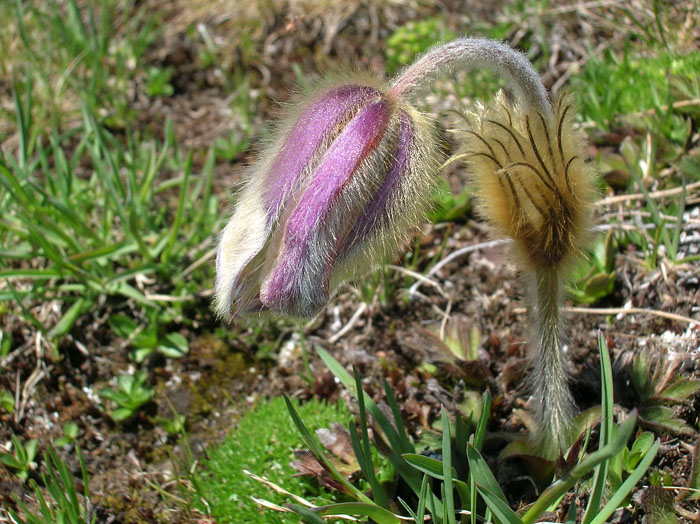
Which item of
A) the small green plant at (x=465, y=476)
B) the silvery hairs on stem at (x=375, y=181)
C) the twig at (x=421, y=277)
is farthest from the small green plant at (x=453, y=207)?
the silvery hairs on stem at (x=375, y=181)

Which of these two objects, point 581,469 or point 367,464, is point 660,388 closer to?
point 581,469

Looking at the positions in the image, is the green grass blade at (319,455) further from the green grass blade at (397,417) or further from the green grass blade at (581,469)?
the green grass blade at (581,469)

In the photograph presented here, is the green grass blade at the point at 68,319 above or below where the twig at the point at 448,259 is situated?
below

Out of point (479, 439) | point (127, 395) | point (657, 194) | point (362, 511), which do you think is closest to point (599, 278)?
point (657, 194)

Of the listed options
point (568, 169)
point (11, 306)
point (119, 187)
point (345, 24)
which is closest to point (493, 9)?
point (345, 24)

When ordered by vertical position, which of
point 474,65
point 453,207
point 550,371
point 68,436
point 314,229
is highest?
point 474,65

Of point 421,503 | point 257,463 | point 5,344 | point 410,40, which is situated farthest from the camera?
point 410,40

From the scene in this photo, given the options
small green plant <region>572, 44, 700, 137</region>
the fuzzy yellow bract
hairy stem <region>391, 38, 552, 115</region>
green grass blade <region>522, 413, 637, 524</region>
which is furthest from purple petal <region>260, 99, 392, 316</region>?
small green plant <region>572, 44, 700, 137</region>

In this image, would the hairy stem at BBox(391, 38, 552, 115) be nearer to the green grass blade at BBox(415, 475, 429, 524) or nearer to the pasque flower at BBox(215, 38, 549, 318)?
the pasque flower at BBox(215, 38, 549, 318)
